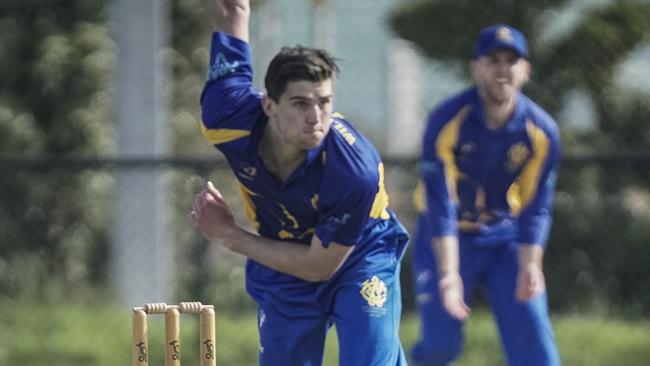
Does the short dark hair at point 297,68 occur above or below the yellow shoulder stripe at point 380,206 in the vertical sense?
above

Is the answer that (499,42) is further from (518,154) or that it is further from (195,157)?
(195,157)

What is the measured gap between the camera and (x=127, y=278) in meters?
11.7

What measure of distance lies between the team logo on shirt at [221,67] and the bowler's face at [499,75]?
2.32 metres

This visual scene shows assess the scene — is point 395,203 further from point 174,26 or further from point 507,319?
point 507,319

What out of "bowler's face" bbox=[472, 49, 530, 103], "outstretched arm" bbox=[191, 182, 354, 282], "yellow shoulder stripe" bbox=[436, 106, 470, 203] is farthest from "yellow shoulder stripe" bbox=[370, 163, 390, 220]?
"bowler's face" bbox=[472, 49, 530, 103]

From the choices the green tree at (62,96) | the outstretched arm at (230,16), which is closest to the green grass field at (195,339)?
the green tree at (62,96)

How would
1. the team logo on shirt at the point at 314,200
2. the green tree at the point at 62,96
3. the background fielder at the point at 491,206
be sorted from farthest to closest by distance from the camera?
the green tree at the point at 62,96, the background fielder at the point at 491,206, the team logo on shirt at the point at 314,200

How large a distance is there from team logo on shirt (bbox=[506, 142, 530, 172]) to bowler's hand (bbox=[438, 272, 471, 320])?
1.99 ft

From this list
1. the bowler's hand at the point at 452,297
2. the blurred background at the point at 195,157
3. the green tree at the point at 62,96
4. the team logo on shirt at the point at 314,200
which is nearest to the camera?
the team logo on shirt at the point at 314,200

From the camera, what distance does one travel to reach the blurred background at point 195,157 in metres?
11.3

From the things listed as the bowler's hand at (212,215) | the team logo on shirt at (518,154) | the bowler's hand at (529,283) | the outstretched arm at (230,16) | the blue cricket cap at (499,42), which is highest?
the blue cricket cap at (499,42)

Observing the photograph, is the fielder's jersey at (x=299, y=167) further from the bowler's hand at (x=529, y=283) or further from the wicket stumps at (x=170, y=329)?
the bowler's hand at (x=529, y=283)

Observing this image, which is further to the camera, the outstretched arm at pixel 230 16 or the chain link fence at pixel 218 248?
the chain link fence at pixel 218 248

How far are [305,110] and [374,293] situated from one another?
0.81 m
